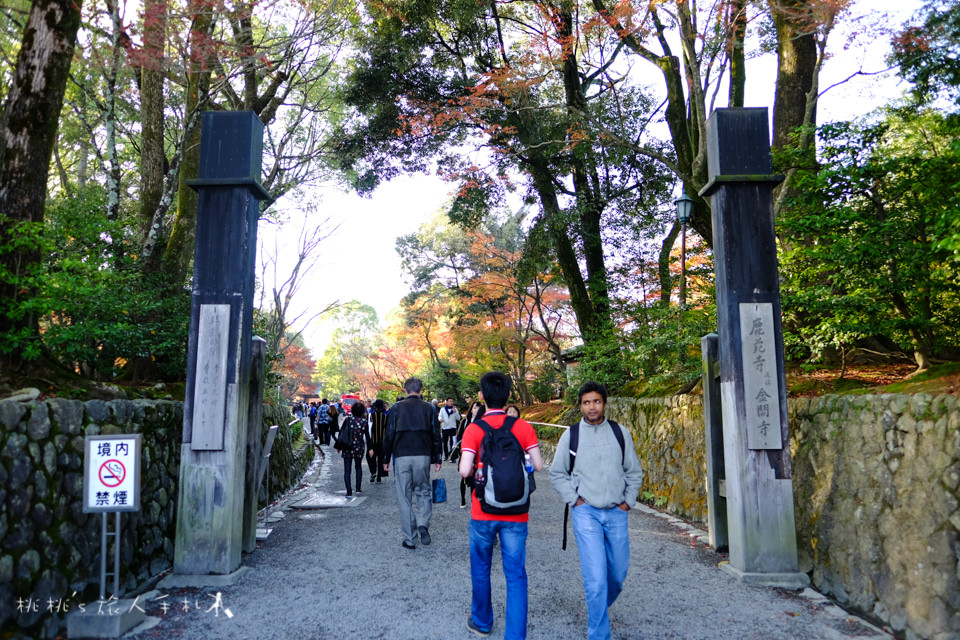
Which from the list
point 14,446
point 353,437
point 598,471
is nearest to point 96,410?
point 14,446

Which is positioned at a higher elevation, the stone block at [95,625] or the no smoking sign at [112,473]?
the no smoking sign at [112,473]

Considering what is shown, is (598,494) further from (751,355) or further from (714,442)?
(714,442)

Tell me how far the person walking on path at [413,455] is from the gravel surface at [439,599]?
0.33 metres

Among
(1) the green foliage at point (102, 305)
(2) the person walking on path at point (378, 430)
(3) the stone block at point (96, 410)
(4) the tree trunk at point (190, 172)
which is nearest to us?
(3) the stone block at point (96, 410)

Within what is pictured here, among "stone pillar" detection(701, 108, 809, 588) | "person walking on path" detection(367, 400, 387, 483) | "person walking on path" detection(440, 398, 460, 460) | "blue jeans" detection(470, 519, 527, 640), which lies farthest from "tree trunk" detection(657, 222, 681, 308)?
"blue jeans" detection(470, 519, 527, 640)

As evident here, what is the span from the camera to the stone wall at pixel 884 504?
11.9ft

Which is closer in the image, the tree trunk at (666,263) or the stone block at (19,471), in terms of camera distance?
the stone block at (19,471)

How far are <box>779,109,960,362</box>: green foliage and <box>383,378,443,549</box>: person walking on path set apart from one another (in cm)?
415

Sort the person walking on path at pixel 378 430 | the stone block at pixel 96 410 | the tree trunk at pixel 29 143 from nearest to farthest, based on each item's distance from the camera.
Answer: the stone block at pixel 96 410, the tree trunk at pixel 29 143, the person walking on path at pixel 378 430

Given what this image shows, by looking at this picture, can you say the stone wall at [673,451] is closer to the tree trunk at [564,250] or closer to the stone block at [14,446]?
the tree trunk at [564,250]

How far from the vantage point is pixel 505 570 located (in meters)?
3.79

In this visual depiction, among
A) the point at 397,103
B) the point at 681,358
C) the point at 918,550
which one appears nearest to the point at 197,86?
the point at 397,103

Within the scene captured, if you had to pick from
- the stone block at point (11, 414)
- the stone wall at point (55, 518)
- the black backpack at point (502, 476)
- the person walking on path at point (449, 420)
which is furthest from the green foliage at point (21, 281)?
the person walking on path at point (449, 420)

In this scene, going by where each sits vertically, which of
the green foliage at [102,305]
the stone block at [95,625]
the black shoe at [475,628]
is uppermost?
the green foliage at [102,305]
